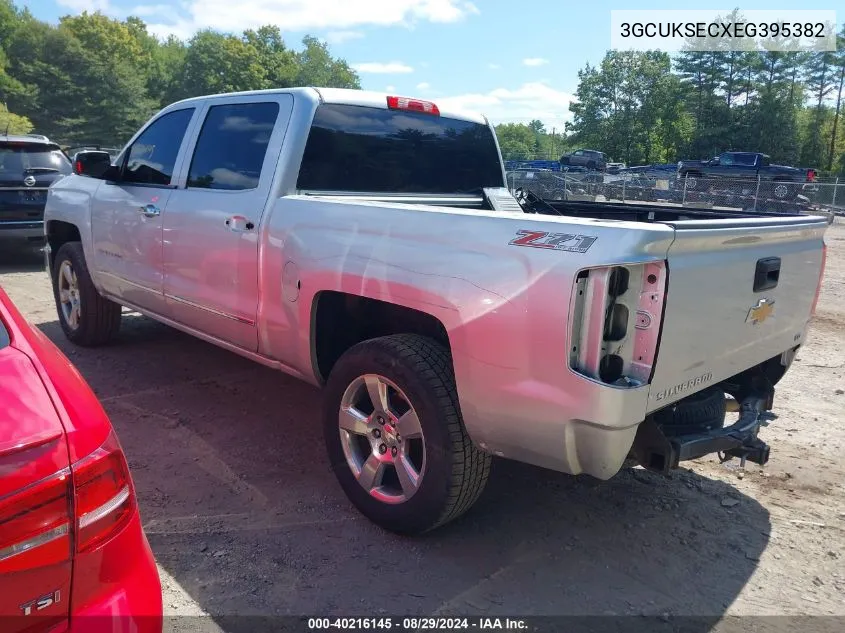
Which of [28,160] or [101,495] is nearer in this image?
[101,495]

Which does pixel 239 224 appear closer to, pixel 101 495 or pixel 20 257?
pixel 101 495

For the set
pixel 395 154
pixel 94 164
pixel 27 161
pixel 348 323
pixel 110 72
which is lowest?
pixel 348 323

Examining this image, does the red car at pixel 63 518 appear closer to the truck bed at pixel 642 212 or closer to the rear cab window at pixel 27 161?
the truck bed at pixel 642 212

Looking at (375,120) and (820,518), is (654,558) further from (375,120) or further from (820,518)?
(375,120)

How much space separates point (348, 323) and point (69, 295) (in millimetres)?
3589

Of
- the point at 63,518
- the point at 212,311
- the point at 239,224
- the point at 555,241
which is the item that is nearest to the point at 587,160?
the point at 212,311

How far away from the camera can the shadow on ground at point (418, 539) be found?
2607 mm

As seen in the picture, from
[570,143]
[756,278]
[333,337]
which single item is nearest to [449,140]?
[333,337]

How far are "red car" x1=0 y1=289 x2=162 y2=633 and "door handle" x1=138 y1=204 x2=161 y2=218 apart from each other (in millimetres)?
2817

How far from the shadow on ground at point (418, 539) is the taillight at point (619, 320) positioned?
0.99m

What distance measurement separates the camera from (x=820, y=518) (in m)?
3.28

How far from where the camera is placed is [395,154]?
13.5 ft

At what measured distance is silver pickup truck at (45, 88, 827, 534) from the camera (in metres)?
2.31

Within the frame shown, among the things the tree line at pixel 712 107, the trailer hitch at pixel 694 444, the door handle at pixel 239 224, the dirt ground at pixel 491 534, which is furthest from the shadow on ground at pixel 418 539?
the tree line at pixel 712 107
